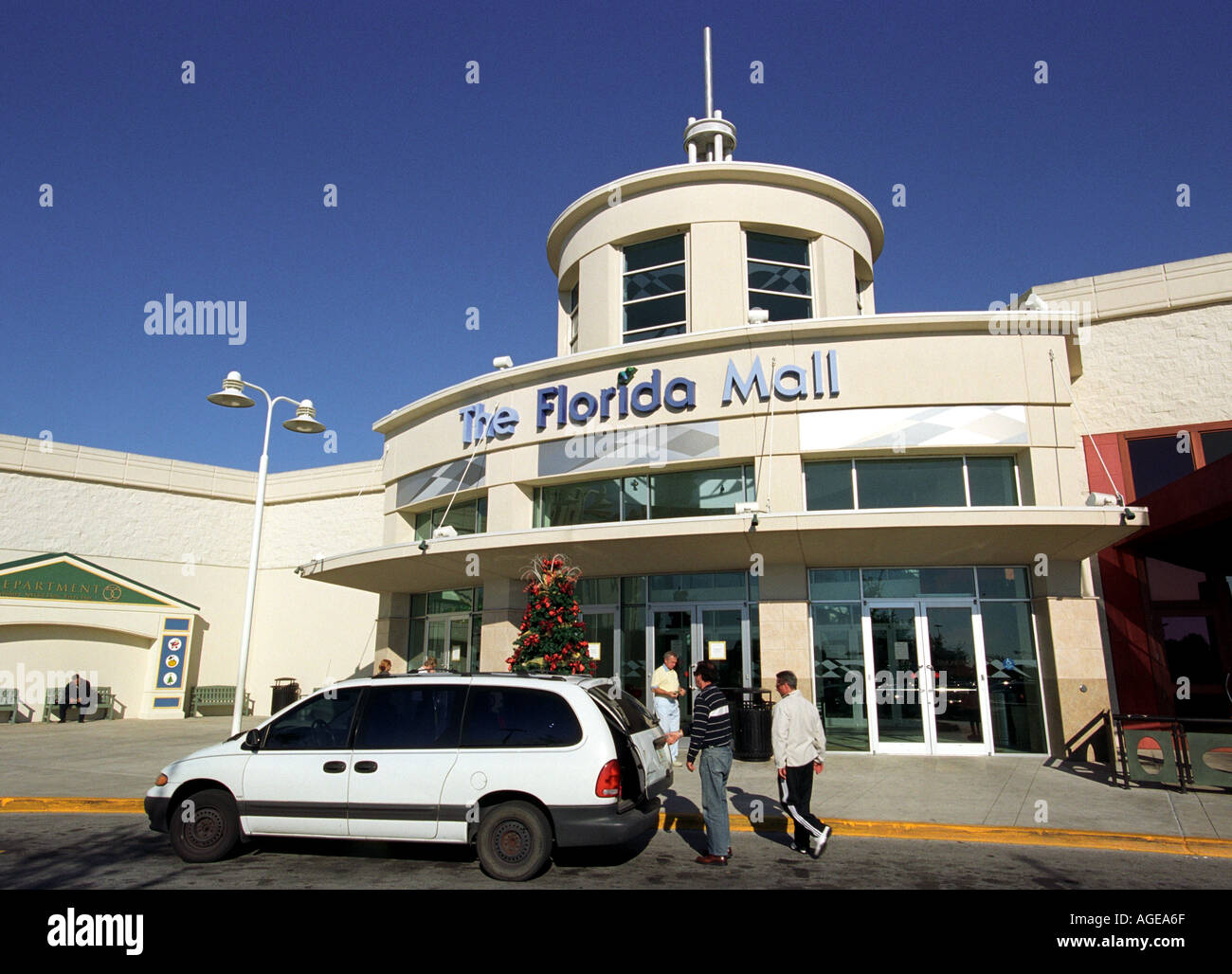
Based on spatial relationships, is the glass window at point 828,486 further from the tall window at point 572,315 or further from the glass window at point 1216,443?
the tall window at point 572,315

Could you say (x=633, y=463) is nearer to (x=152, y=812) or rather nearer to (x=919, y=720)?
(x=919, y=720)

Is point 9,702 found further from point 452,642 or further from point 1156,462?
point 1156,462

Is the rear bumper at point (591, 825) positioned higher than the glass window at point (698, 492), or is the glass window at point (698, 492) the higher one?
the glass window at point (698, 492)

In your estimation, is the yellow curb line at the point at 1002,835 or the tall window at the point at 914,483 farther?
the tall window at the point at 914,483

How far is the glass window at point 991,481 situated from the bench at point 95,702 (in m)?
23.9

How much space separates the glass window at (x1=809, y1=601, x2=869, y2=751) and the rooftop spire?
12.4 meters

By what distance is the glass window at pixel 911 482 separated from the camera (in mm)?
14234

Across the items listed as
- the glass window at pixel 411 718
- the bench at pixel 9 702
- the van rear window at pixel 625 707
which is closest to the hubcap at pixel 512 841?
the glass window at pixel 411 718

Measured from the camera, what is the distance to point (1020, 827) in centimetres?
840

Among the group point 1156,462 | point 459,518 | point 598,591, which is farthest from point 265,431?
point 1156,462

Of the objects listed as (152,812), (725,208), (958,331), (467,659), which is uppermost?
(725,208)
